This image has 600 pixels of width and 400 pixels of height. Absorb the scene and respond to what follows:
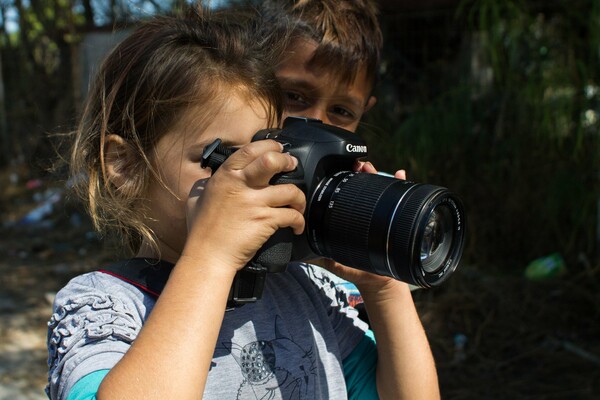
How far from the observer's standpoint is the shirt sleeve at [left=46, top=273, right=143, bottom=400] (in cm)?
89

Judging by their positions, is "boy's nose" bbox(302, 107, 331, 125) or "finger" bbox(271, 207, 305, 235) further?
"boy's nose" bbox(302, 107, 331, 125)

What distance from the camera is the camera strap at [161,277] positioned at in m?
0.97

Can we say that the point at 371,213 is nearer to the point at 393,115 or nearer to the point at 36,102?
the point at 393,115

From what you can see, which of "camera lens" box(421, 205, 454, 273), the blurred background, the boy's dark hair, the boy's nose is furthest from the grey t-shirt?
Answer: the blurred background

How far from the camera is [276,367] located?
1.09m

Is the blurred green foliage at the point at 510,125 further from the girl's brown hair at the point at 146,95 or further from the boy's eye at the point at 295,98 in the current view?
the girl's brown hair at the point at 146,95

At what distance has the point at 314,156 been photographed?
1.07 metres

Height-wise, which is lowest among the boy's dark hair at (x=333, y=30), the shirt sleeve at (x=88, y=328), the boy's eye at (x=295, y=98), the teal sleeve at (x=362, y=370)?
the teal sleeve at (x=362, y=370)

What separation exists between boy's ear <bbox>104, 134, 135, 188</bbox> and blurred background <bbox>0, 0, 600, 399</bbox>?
155 centimetres

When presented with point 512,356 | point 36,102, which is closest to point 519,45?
point 512,356

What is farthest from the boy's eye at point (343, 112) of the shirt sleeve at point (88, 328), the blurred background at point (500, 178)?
the blurred background at point (500, 178)

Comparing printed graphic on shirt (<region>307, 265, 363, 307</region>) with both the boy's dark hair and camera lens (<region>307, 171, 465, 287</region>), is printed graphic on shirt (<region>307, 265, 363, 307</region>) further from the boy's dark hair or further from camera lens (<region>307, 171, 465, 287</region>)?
the boy's dark hair

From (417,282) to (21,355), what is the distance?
2.79 metres

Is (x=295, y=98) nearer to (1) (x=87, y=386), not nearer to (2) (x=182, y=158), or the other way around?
(2) (x=182, y=158)
